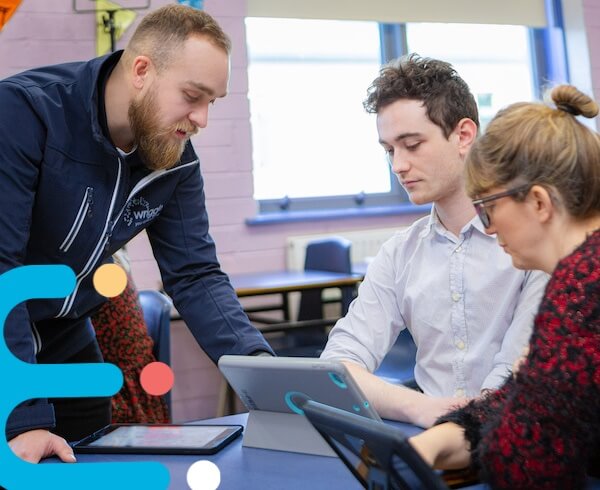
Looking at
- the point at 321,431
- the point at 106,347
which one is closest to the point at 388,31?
the point at 106,347

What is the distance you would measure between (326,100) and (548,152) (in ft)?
10.1

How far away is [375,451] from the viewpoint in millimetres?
670

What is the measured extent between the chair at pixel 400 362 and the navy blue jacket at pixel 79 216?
853 millimetres

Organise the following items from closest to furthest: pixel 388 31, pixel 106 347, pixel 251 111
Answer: pixel 106 347, pixel 251 111, pixel 388 31

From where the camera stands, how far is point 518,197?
0.94 m

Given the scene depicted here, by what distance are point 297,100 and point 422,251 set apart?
251cm

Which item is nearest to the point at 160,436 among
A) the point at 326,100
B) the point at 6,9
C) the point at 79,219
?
the point at 79,219

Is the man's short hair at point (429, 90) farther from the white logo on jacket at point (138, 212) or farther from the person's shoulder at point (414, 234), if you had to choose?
the white logo on jacket at point (138, 212)

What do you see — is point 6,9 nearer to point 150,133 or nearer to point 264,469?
point 150,133

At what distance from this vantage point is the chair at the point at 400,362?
7.38ft

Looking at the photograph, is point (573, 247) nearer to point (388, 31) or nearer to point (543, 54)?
point (388, 31)

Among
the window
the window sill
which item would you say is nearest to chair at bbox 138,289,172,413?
the window sill

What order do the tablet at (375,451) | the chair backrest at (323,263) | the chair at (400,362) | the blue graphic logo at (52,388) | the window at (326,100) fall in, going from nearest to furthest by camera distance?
the tablet at (375,451)
the blue graphic logo at (52,388)
the chair at (400,362)
the chair backrest at (323,263)
the window at (326,100)

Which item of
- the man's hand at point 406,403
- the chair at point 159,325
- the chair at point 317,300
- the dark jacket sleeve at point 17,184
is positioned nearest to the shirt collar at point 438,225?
the man's hand at point 406,403
